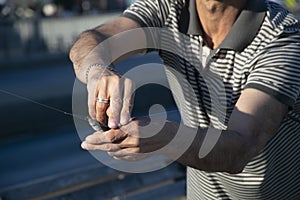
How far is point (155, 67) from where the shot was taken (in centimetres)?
295

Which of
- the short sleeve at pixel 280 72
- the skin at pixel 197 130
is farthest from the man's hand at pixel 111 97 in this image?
the short sleeve at pixel 280 72

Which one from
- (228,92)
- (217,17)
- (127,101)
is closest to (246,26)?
(217,17)

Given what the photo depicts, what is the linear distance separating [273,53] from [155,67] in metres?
0.75

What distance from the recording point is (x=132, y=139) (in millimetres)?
1881

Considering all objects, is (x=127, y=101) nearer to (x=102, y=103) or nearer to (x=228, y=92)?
(x=102, y=103)

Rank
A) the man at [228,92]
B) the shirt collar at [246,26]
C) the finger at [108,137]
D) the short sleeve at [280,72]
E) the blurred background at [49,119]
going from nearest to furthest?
the finger at [108,137], the man at [228,92], the short sleeve at [280,72], the shirt collar at [246,26], the blurred background at [49,119]

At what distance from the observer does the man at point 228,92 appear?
2055 millimetres

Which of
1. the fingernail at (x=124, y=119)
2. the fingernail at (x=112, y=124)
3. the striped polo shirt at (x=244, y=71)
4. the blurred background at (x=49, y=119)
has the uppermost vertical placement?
the fingernail at (x=124, y=119)

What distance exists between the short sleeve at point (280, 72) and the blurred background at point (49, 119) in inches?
44.0

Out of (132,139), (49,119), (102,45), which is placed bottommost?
(49,119)

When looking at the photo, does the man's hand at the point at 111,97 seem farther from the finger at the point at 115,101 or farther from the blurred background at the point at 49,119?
the blurred background at the point at 49,119

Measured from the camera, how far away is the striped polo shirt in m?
2.31

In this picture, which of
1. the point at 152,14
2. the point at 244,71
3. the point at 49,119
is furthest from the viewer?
the point at 49,119

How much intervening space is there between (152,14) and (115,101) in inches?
33.0
